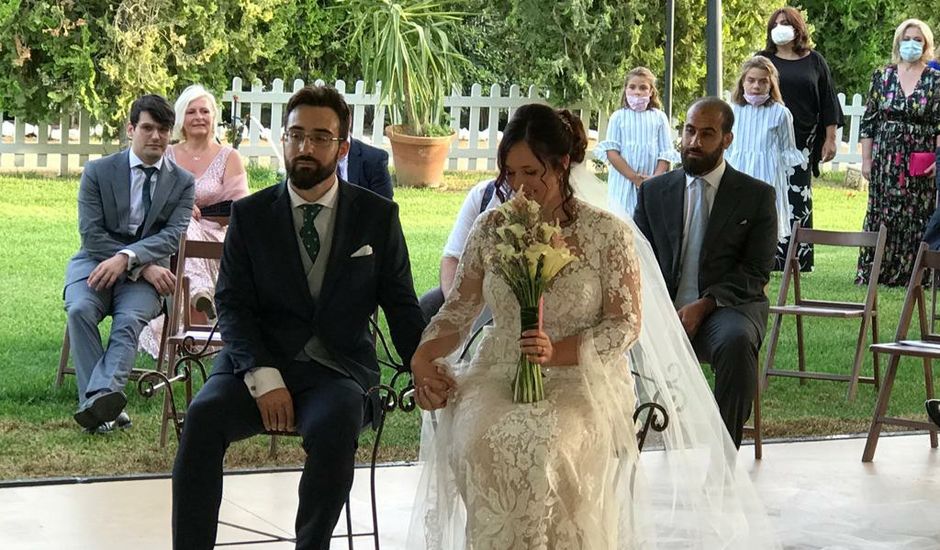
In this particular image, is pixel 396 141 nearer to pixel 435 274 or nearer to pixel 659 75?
pixel 659 75

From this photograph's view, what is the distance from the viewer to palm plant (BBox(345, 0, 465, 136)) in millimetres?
16281

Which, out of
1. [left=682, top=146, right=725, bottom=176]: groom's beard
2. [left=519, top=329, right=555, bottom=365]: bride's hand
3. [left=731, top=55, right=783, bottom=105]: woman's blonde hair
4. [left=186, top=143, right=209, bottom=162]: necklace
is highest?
[left=731, top=55, right=783, bottom=105]: woman's blonde hair

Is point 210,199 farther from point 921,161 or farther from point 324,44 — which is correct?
point 324,44

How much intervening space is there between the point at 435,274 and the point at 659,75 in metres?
6.95

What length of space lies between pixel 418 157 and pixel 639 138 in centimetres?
525

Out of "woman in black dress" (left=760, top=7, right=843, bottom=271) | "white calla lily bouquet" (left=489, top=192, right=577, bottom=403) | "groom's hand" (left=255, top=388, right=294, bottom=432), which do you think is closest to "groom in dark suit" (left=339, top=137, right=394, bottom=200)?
"groom's hand" (left=255, top=388, right=294, bottom=432)

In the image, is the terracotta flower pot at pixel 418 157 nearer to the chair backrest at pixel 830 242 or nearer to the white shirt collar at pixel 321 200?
the chair backrest at pixel 830 242

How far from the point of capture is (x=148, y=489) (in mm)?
5828

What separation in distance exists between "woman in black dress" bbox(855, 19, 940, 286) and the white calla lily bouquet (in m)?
7.45

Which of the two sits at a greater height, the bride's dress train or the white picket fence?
the white picket fence

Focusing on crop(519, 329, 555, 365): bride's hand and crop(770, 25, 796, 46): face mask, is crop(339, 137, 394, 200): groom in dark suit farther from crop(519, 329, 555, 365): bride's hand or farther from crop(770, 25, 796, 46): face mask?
crop(770, 25, 796, 46): face mask

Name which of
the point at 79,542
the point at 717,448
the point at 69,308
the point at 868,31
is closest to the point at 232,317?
the point at 79,542

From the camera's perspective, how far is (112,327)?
682cm

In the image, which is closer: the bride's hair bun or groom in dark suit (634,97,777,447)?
the bride's hair bun
